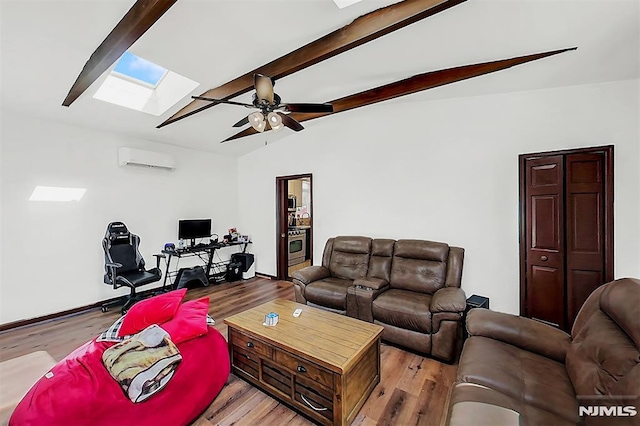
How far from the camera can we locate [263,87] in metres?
2.34

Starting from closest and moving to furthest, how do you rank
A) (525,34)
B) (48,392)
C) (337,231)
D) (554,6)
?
(48,392) → (554,6) → (525,34) → (337,231)

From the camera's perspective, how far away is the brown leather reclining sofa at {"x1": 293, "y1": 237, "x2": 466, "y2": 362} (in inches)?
106

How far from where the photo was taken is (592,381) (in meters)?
1.40

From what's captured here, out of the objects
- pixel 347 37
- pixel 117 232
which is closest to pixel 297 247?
pixel 117 232

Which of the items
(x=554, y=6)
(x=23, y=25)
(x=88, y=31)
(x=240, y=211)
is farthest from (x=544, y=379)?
(x=240, y=211)

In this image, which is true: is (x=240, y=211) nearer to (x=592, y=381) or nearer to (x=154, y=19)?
(x=154, y=19)

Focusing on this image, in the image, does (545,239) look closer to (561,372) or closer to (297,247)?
(561,372)

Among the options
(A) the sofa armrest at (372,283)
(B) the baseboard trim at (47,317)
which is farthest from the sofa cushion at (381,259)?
(B) the baseboard trim at (47,317)

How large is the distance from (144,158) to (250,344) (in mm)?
3702

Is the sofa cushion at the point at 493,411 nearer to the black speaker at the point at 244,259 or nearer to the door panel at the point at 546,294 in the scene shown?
the door panel at the point at 546,294

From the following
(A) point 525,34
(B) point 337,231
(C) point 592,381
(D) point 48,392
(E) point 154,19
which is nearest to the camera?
(C) point 592,381

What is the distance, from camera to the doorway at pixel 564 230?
2.82 metres

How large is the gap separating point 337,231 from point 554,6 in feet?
12.0

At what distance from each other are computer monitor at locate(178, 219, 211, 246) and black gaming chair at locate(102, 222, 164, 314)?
0.78m
